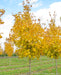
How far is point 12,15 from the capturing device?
7551 millimetres

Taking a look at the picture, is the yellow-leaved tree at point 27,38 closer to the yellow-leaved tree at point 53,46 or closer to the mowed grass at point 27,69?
the yellow-leaved tree at point 53,46

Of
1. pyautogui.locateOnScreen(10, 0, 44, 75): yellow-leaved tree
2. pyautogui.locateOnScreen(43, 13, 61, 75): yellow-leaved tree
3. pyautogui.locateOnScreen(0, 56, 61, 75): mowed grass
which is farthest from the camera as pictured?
pyautogui.locateOnScreen(0, 56, 61, 75): mowed grass

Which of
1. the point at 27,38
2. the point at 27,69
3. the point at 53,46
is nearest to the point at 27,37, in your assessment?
the point at 27,38

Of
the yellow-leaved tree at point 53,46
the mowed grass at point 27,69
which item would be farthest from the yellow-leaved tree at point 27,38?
the mowed grass at point 27,69

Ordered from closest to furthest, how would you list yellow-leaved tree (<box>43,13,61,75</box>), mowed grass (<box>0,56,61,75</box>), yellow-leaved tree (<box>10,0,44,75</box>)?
yellow-leaved tree (<box>10,0,44,75</box>) → yellow-leaved tree (<box>43,13,61,75</box>) → mowed grass (<box>0,56,61,75</box>)

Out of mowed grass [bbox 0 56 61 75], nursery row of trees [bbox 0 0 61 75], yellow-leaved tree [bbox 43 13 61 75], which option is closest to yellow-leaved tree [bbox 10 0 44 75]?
nursery row of trees [bbox 0 0 61 75]

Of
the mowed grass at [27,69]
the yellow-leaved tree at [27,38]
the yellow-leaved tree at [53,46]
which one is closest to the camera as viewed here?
the yellow-leaved tree at [27,38]

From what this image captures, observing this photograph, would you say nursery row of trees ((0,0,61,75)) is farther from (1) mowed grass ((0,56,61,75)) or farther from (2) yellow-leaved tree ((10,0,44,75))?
(1) mowed grass ((0,56,61,75))

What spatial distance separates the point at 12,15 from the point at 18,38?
1.62 m

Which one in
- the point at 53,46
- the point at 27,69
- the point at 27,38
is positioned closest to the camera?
the point at 27,38

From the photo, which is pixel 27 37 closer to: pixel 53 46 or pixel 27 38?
pixel 27 38

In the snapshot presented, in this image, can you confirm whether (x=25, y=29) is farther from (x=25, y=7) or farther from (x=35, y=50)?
(x=25, y=7)

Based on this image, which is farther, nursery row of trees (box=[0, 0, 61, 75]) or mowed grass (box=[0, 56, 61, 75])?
mowed grass (box=[0, 56, 61, 75])

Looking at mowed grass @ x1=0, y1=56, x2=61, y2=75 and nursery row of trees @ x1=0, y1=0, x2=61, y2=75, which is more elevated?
nursery row of trees @ x1=0, y1=0, x2=61, y2=75
